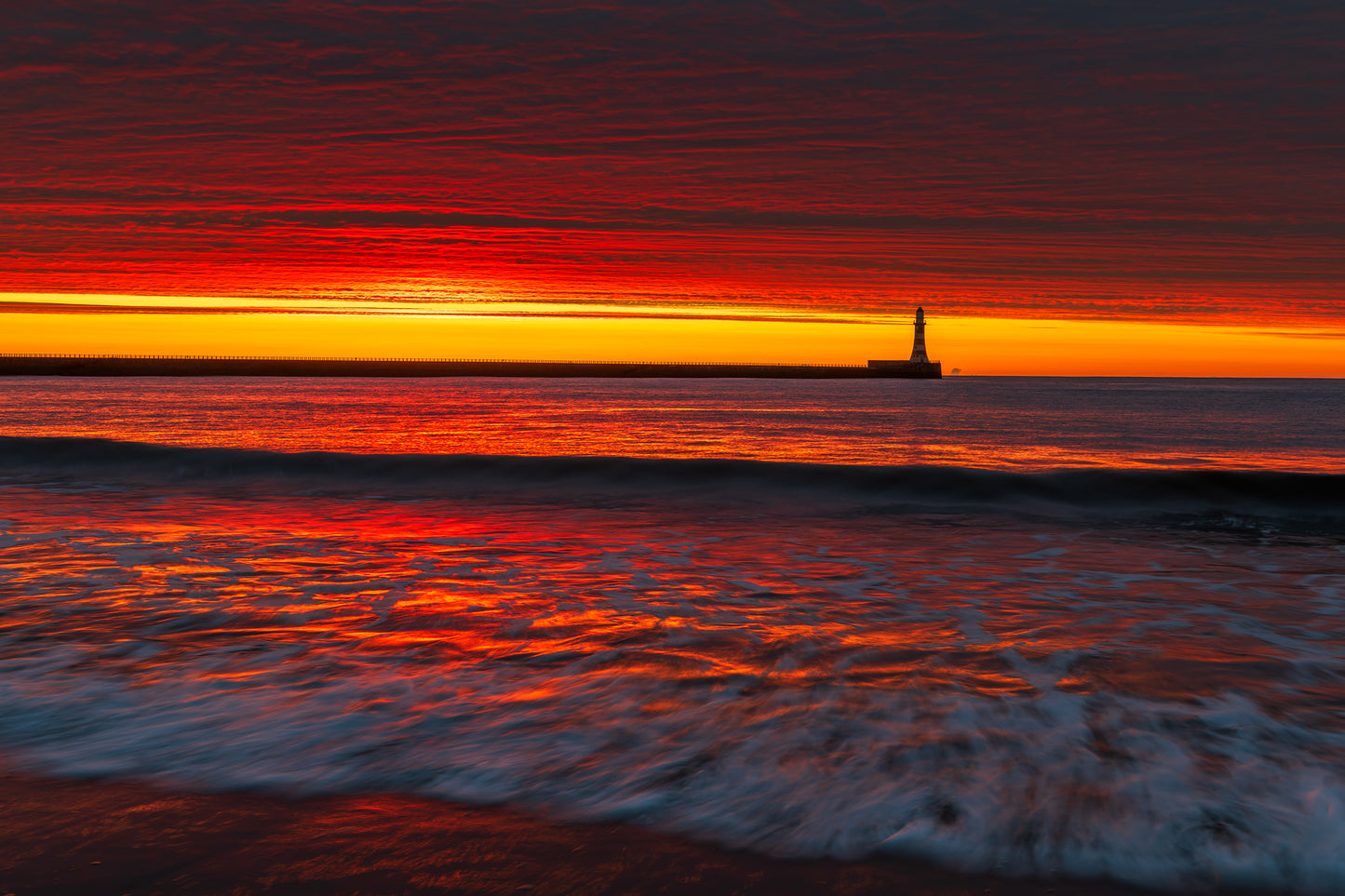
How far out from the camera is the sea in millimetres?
3721

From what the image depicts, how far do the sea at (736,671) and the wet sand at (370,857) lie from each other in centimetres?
15

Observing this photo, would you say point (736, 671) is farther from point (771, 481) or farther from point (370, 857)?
point (771, 481)

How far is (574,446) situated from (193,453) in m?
9.03

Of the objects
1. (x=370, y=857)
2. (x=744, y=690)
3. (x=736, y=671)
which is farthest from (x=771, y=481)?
(x=370, y=857)

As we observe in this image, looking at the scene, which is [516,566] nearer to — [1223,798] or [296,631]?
[296,631]

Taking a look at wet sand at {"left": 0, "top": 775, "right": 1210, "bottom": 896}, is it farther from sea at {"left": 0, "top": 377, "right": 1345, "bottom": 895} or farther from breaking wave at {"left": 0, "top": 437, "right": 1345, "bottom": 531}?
breaking wave at {"left": 0, "top": 437, "right": 1345, "bottom": 531}

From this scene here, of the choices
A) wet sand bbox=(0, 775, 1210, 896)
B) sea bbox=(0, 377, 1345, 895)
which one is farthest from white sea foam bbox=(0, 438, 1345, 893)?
wet sand bbox=(0, 775, 1210, 896)

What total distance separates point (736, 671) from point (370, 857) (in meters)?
2.70

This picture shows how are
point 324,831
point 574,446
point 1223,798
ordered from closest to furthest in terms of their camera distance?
point 324,831, point 1223,798, point 574,446

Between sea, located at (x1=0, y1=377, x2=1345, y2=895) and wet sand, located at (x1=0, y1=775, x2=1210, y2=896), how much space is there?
0.50 feet

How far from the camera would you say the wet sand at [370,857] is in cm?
309

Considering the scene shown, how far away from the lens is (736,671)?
18.2 ft

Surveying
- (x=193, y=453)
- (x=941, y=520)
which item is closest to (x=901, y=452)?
(x=941, y=520)

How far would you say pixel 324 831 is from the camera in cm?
346
